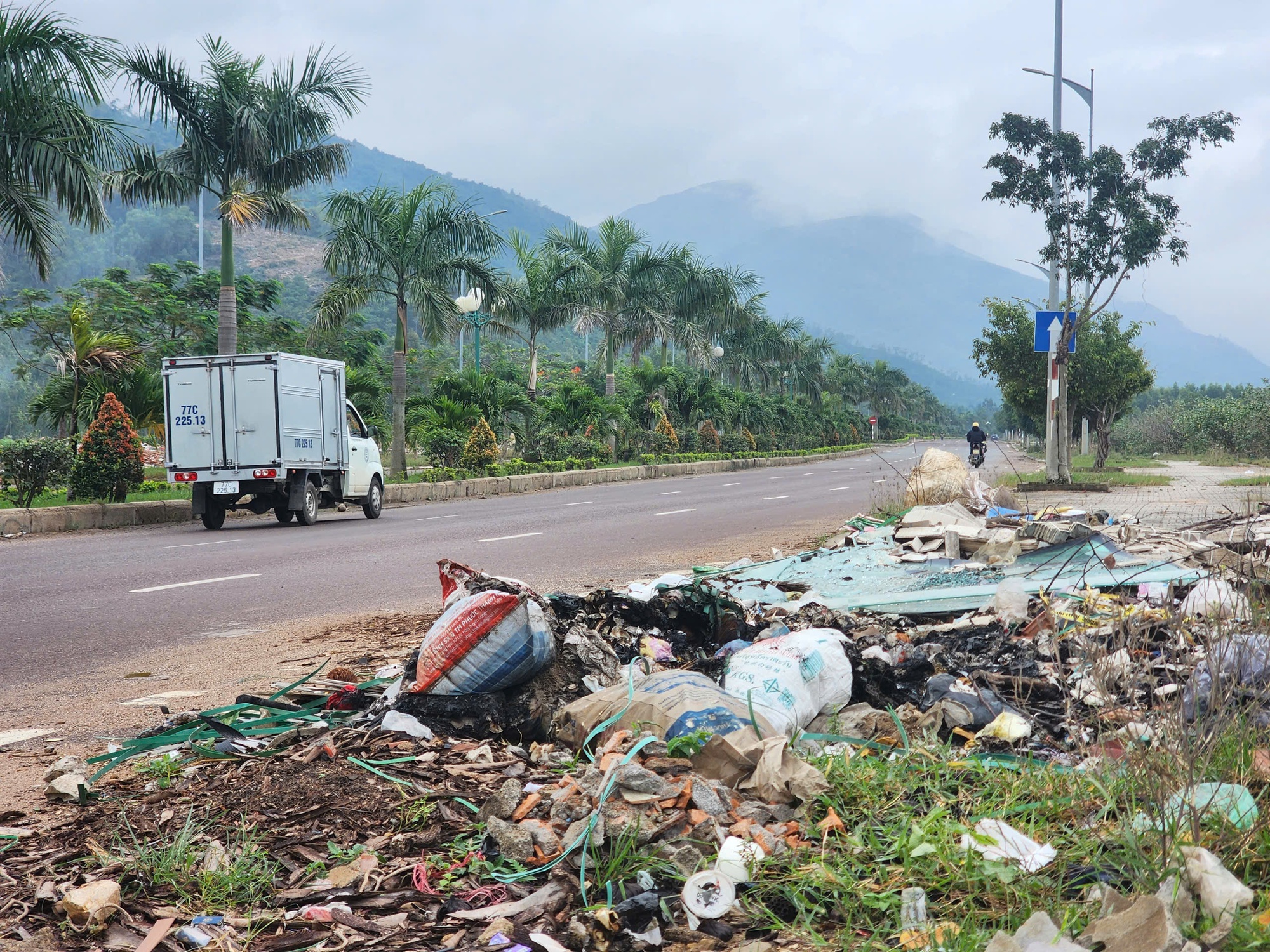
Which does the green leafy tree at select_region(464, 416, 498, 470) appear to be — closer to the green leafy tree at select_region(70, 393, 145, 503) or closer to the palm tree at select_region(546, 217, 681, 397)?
the green leafy tree at select_region(70, 393, 145, 503)

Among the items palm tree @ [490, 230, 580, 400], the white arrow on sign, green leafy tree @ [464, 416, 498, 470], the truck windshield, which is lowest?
green leafy tree @ [464, 416, 498, 470]

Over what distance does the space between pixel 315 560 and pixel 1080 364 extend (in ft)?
90.8

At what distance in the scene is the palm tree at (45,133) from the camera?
16234 mm

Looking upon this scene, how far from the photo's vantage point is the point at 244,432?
1477 centimetres

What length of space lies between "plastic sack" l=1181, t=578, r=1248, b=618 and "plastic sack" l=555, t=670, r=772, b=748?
4.44 feet

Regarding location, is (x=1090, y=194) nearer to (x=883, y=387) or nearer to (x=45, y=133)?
(x=45, y=133)

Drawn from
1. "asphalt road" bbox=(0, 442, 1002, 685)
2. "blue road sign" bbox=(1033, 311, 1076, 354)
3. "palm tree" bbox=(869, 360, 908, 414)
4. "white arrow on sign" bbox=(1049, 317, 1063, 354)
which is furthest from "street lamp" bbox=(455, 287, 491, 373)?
"palm tree" bbox=(869, 360, 908, 414)

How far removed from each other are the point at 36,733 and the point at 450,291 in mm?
23344

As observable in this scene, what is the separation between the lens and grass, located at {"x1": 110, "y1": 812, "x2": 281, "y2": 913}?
8.13ft

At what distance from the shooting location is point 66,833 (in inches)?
113

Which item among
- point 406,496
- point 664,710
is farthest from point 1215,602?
point 406,496

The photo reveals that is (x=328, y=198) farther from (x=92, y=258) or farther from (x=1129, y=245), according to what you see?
(x=92, y=258)

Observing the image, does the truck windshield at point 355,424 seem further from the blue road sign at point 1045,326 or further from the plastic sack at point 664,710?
the plastic sack at point 664,710

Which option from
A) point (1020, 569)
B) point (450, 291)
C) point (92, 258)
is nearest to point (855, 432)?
point (450, 291)
